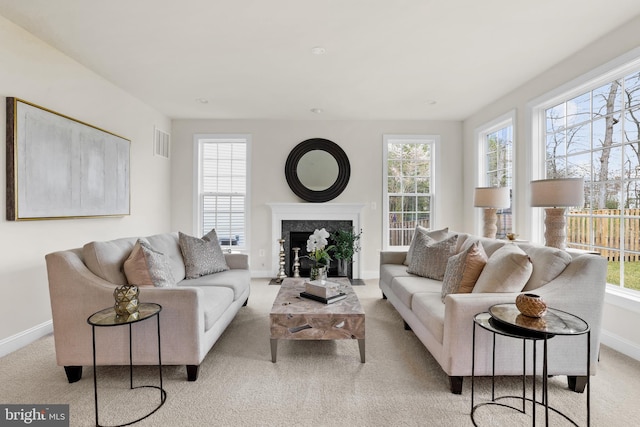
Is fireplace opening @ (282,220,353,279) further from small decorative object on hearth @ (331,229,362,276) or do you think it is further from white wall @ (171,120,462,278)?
white wall @ (171,120,462,278)

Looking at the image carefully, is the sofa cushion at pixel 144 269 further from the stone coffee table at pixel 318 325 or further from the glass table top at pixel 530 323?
the glass table top at pixel 530 323

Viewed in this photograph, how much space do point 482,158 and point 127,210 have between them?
4954mm

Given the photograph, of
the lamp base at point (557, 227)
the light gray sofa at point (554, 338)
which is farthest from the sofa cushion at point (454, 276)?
the lamp base at point (557, 227)

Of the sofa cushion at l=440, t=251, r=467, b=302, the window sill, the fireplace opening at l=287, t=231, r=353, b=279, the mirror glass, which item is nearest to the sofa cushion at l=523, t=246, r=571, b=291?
the sofa cushion at l=440, t=251, r=467, b=302

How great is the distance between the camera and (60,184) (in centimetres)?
301

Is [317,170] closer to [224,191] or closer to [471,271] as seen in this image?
[224,191]

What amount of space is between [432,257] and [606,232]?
1.47m

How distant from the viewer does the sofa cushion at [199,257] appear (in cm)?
322

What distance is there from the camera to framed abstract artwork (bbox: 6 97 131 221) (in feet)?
8.49

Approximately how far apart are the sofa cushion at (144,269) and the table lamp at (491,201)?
3.24 metres

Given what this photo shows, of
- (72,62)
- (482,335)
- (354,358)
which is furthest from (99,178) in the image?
(482,335)

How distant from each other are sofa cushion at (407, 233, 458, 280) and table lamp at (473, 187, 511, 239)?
629 millimetres

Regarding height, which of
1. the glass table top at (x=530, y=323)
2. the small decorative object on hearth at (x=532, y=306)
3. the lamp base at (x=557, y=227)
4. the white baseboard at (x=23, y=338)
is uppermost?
the lamp base at (x=557, y=227)

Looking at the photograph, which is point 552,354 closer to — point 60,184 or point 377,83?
point 377,83
